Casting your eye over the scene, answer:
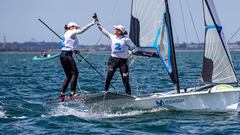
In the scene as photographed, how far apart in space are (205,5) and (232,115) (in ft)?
9.89

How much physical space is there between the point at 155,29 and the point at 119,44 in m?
1.17

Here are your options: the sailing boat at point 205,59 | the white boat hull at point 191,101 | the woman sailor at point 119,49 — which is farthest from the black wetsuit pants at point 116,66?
the sailing boat at point 205,59

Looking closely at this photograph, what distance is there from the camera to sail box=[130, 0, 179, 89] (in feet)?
54.3

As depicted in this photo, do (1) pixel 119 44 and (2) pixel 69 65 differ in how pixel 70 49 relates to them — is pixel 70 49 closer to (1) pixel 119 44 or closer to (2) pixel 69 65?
(2) pixel 69 65

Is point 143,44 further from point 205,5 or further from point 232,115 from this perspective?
point 232,115

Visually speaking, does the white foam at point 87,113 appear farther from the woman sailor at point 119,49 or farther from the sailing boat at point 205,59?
the woman sailor at point 119,49

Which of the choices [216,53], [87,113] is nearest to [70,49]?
[87,113]

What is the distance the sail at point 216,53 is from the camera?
16891 mm

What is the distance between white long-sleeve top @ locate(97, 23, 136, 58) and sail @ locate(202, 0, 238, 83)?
2.18 metres

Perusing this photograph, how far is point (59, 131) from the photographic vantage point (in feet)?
44.3

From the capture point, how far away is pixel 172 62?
1655 cm

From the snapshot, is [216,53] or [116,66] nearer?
[116,66]

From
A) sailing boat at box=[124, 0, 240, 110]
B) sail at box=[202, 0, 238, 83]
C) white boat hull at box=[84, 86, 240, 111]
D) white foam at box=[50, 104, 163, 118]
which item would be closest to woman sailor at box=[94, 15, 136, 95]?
white boat hull at box=[84, 86, 240, 111]

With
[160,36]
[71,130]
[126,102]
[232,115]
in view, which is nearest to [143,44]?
[160,36]
